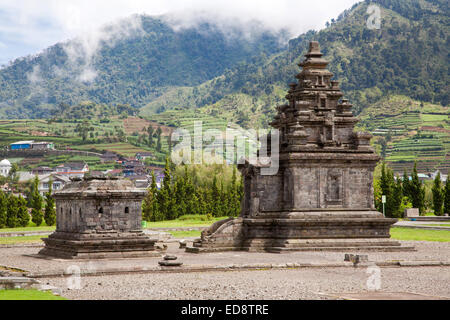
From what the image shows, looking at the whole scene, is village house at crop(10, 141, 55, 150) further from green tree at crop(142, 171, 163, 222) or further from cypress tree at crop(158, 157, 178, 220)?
cypress tree at crop(158, 157, 178, 220)

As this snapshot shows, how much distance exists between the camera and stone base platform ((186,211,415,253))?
35044 millimetres

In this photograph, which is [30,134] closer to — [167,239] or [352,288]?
[167,239]

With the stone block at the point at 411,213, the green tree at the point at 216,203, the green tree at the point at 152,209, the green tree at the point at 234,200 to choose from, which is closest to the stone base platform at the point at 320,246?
the stone block at the point at 411,213

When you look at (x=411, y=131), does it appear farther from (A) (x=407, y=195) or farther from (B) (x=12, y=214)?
(B) (x=12, y=214)

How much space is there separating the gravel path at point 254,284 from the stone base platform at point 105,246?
772cm

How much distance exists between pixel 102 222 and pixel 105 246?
120cm

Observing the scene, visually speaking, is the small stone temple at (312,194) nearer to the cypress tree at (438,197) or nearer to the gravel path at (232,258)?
the gravel path at (232,258)

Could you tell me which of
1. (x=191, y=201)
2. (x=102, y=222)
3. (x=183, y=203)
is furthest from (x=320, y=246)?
(x=191, y=201)

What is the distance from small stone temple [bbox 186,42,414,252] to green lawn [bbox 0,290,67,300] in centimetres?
1646

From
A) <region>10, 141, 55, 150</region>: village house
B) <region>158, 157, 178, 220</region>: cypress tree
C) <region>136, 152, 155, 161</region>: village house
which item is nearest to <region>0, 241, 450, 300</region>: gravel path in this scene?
<region>158, 157, 178, 220</region>: cypress tree

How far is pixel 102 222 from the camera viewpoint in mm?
31797

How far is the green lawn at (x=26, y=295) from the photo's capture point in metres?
17.7
